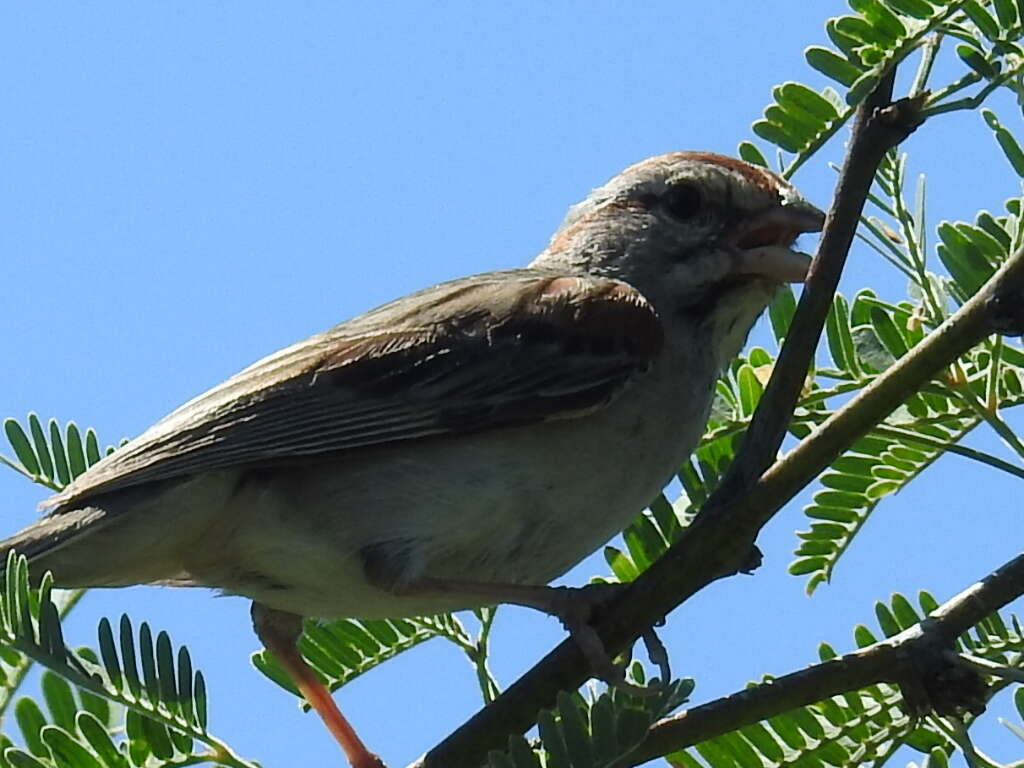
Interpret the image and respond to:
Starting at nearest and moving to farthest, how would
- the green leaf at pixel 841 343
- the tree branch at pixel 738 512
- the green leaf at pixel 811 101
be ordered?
the tree branch at pixel 738 512, the green leaf at pixel 811 101, the green leaf at pixel 841 343

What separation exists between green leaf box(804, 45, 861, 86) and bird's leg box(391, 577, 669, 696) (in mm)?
1215

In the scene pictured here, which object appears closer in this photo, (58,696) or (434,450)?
(58,696)

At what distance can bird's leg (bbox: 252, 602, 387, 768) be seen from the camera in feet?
14.5

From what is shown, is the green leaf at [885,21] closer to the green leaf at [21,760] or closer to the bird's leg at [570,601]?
the bird's leg at [570,601]

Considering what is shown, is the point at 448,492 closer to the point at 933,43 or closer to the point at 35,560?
the point at 35,560

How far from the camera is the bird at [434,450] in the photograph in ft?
13.9

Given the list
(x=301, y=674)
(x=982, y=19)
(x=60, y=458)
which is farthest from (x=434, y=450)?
(x=982, y=19)

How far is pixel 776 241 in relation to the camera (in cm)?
496

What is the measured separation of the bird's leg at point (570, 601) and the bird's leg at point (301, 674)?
0.48 m

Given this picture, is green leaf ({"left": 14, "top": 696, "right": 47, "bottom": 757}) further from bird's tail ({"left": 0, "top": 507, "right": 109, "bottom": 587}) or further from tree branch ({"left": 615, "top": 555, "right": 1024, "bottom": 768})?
tree branch ({"left": 615, "top": 555, "right": 1024, "bottom": 768})

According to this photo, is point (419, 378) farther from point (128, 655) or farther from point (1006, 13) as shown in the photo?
point (1006, 13)

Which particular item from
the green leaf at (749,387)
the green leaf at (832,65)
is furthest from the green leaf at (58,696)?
the green leaf at (832,65)

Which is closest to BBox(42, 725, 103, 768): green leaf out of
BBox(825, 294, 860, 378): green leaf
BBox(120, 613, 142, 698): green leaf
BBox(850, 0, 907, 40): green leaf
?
BBox(120, 613, 142, 698): green leaf

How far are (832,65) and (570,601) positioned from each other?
137 centimetres
